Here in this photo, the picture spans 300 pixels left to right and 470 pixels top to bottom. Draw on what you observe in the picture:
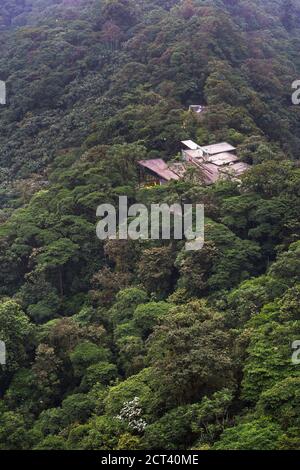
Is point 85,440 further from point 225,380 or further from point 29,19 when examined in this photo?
point 29,19

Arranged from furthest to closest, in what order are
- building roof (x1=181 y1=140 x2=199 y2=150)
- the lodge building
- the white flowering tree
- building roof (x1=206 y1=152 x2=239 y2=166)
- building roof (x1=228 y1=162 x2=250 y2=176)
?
building roof (x1=181 y1=140 x2=199 y2=150), building roof (x1=206 y1=152 x2=239 y2=166), the lodge building, building roof (x1=228 y1=162 x2=250 y2=176), the white flowering tree

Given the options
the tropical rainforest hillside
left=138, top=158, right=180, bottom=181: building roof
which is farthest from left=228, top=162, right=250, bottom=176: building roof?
left=138, top=158, right=180, bottom=181: building roof

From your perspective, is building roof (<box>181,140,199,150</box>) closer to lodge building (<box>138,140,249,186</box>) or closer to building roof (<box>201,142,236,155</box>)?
lodge building (<box>138,140,249,186</box>)

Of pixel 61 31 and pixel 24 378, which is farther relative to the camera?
pixel 61 31

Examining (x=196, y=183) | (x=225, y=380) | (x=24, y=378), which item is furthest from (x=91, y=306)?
(x=225, y=380)

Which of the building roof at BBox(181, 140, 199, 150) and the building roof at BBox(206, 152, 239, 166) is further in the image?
the building roof at BBox(181, 140, 199, 150)

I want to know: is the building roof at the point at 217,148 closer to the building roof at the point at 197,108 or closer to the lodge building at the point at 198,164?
the lodge building at the point at 198,164
